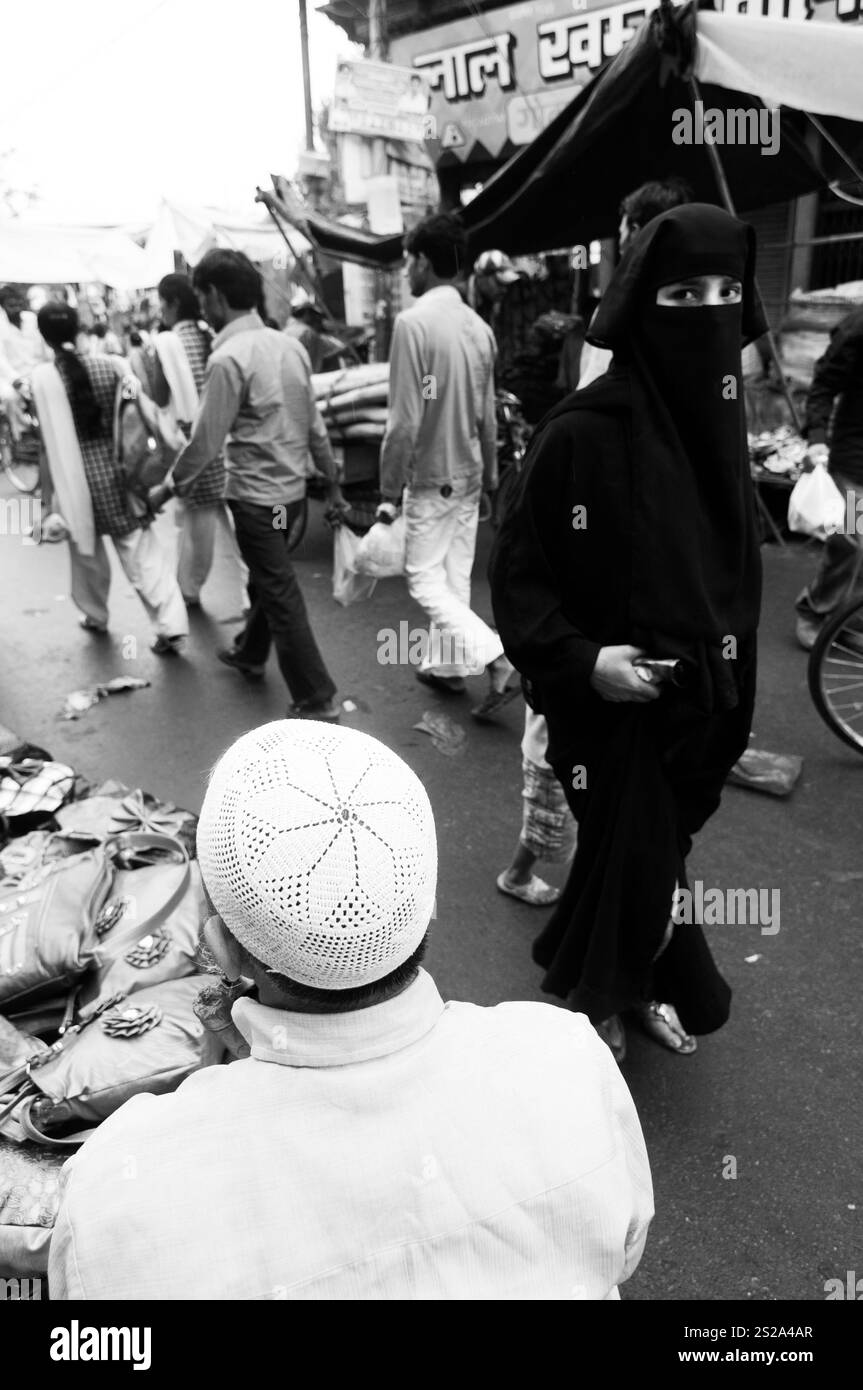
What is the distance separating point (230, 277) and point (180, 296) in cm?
210

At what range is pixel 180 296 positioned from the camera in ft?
19.9

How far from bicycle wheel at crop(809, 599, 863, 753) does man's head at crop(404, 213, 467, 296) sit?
7.54 ft

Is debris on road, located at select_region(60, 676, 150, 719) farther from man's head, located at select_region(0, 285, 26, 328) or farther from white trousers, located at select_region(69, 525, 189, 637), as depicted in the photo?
man's head, located at select_region(0, 285, 26, 328)

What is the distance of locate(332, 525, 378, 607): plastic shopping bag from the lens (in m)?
4.59

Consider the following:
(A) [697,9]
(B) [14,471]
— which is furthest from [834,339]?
(B) [14,471]

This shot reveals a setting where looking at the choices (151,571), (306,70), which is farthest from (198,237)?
(151,571)

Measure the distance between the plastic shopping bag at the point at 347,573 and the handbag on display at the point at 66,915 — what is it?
85.0 inches

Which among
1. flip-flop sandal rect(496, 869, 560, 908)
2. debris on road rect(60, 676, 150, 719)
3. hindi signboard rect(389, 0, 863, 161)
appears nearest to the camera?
flip-flop sandal rect(496, 869, 560, 908)

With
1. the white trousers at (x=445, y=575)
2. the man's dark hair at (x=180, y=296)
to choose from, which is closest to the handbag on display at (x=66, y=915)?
the white trousers at (x=445, y=575)

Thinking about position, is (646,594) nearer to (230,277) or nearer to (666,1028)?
(666,1028)

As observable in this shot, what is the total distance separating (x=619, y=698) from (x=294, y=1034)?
1.27 meters

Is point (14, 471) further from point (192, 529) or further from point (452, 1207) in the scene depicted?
point (452, 1207)

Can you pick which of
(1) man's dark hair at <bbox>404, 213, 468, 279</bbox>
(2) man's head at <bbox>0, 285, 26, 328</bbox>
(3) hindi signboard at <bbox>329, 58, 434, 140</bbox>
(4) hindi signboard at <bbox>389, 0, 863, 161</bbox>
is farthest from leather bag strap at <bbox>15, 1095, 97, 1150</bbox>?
(2) man's head at <bbox>0, 285, 26, 328</bbox>

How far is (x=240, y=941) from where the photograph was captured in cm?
94
